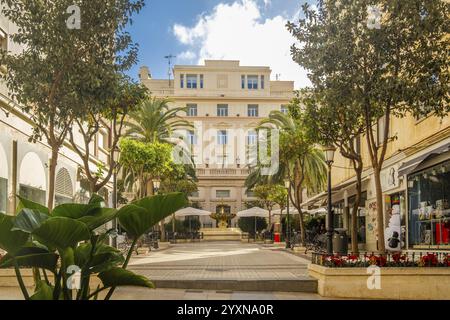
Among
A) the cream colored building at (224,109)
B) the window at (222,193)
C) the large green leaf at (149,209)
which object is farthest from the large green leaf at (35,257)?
the window at (222,193)

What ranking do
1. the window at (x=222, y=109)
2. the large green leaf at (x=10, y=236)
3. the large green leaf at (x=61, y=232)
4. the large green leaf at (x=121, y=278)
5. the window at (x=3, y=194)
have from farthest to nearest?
the window at (x=222, y=109) < the window at (x=3, y=194) < the large green leaf at (x=121, y=278) < the large green leaf at (x=10, y=236) < the large green leaf at (x=61, y=232)

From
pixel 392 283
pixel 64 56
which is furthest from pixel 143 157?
pixel 392 283

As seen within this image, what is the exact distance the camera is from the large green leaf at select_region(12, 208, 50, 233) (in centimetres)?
352

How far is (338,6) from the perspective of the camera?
13.8 metres

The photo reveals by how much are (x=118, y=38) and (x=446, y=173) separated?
1079 cm

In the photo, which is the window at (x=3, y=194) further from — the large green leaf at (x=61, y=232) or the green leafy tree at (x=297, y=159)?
the green leafy tree at (x=297, y=159)

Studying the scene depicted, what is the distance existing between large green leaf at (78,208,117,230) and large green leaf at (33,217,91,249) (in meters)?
0.11

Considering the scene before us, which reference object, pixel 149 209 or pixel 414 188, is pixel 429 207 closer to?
pixel 414 188

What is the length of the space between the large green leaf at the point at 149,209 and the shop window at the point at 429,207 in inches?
618

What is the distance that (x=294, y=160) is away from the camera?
1359 inches

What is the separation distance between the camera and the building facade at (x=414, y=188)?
18.7m

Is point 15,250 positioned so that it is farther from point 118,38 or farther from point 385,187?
point 385,187

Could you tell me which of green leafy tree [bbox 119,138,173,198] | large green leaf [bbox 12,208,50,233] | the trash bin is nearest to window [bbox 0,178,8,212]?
the trash bin

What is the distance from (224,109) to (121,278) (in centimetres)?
7205
